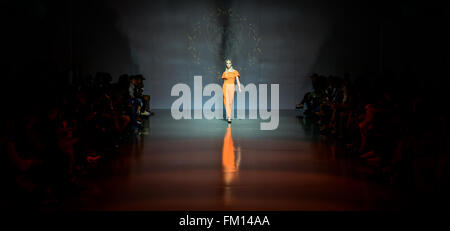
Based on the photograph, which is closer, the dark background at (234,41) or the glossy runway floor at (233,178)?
the glossy runway floor at (233,178)

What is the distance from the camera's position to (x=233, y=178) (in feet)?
22.0

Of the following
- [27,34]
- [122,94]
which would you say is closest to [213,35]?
[27,34]

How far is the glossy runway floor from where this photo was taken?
546cm

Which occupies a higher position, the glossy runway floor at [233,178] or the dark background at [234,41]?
the dark background at [234,41]

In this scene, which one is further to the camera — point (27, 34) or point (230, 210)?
point (27, 34)

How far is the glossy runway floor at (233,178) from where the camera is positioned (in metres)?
5.46

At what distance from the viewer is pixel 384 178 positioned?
6.64m

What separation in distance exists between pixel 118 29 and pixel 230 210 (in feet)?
49.1

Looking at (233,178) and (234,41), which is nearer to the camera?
(233,178)

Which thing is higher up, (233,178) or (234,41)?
(234,41)

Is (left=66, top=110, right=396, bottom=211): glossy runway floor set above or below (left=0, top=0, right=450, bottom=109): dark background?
below

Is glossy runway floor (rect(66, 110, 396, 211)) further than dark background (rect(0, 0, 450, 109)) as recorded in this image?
No
